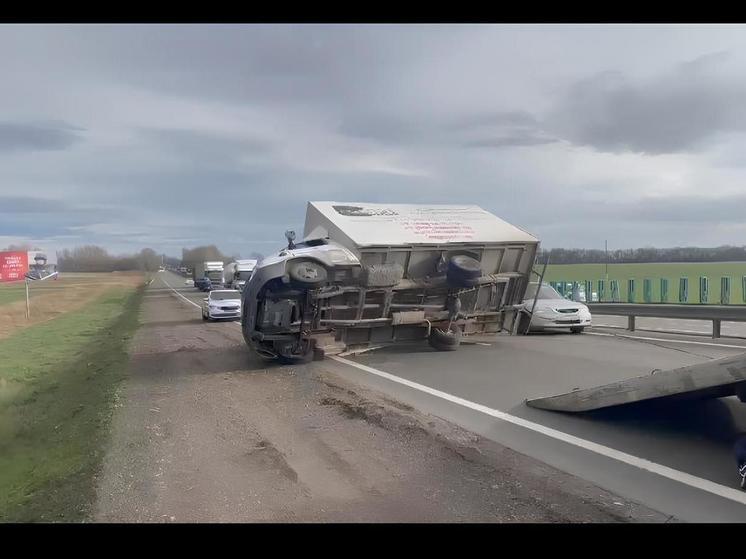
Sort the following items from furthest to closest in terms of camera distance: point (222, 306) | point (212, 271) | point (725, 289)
Answer: point (212, 271) → point (725, 289) → point (222, 306)

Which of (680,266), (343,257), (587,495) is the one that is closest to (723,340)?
(343,257)

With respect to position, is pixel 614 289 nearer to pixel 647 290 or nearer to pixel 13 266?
pixel 647 290

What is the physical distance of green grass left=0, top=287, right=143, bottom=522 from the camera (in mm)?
5132

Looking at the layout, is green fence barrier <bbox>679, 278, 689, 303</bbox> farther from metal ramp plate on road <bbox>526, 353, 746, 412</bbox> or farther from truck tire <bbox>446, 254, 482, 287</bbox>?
metal ramp plate on road <bbox>526, 353, 746, 412</bbox>

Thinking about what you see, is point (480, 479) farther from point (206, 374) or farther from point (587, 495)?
point (206, 374)

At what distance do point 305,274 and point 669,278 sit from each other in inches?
945

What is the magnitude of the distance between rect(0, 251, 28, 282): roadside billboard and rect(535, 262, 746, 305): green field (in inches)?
922

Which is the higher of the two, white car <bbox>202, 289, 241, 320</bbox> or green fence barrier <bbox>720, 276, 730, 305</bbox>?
green fence barrier <bbox>720, 276, 730, 305</bbox>

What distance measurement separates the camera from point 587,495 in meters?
4.62

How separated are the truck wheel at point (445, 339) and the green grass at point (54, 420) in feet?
19.2

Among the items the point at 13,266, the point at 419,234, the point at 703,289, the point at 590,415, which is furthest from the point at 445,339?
the point at 13,266

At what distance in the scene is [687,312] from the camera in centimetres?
1606

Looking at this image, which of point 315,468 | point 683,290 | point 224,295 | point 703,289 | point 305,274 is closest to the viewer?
point 315,468

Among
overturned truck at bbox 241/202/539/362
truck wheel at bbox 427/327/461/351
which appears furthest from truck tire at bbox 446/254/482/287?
truck wheel at bbox 427/327/461/351
